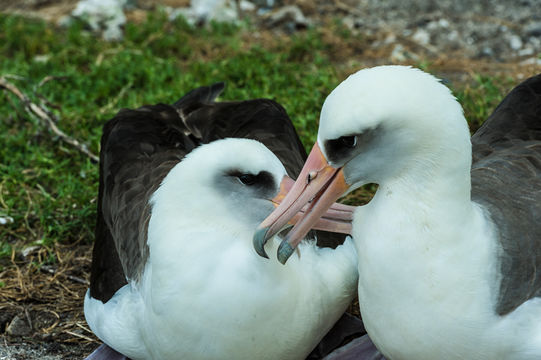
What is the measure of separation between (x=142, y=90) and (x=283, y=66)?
1.22m

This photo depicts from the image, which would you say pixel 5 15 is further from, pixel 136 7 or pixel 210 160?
pixel 210 160

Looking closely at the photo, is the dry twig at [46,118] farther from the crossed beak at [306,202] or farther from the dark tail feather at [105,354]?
the crossed beak at [306,202]

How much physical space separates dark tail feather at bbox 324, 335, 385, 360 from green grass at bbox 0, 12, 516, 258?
194 centimetres

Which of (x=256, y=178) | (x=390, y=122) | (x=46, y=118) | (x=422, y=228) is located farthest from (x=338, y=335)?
(x=46, y=118)

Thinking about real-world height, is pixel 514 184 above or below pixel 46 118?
above

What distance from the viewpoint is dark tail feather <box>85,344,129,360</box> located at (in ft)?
13.1

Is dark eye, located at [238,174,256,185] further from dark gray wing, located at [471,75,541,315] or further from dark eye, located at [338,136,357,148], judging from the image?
dark gray wing, located at [471,75,541,315]

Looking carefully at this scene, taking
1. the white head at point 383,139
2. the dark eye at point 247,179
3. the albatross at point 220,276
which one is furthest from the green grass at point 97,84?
the white head at point 383,139

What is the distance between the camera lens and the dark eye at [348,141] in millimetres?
2848

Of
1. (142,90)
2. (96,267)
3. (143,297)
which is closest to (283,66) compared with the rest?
(142,90)

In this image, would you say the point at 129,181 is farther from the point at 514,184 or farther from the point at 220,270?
the point at 514,184

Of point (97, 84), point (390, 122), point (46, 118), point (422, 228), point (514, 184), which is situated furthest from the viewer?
point (97, 84)

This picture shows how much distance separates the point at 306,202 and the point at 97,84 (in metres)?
4.16

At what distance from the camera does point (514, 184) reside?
3.40m
